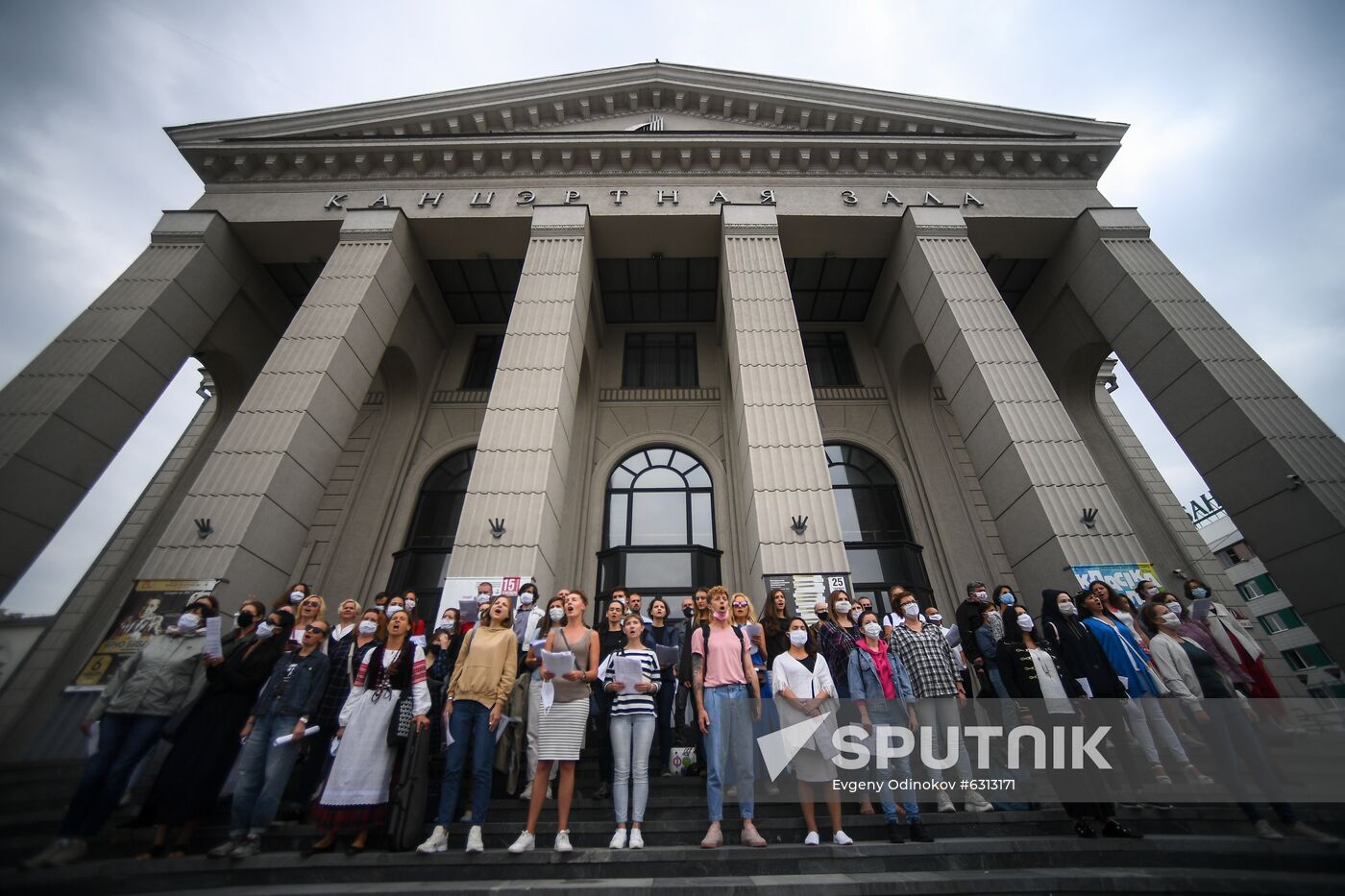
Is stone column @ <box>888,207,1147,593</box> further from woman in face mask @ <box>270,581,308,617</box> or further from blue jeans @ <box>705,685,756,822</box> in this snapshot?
woman in face mask @ <box>270,581,308,617</box>

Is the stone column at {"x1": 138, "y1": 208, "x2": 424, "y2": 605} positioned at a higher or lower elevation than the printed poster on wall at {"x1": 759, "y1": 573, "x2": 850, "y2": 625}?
higher

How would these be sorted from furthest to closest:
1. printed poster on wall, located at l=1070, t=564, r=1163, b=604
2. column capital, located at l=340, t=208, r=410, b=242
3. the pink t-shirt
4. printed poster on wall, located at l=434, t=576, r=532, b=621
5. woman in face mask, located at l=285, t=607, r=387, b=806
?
column capital, located at l=340, t=208, r=410, b=242
printed poster on wall, located at l=1070, t=564, r=1163, b=604
printed poster on wall, located at l=434, t=576, r=532, b=621
woman in face mask, located at l=285, t=607, r=387, b=806
the pink t-shirt

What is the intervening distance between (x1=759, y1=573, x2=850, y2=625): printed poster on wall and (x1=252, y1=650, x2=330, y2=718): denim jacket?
592 centimetres

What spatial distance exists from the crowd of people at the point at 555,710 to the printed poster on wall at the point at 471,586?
2121 millimetres

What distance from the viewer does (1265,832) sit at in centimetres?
465

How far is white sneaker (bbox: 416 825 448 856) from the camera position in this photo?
169 inches

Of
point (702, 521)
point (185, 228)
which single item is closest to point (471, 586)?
point (702, 521)

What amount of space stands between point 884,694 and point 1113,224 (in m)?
14.5

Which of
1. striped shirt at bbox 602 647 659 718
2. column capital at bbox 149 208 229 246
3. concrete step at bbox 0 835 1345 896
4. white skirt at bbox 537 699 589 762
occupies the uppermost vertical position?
column capital at bbox 149 208 229 246

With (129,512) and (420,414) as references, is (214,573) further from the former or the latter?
(129,512)

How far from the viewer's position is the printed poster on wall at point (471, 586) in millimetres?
8422

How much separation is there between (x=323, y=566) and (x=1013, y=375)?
16.7 metres

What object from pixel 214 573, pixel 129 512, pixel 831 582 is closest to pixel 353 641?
pixel 214 573

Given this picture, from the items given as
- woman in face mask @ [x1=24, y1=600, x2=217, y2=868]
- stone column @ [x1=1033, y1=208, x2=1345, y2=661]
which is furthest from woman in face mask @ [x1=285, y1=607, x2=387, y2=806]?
stone column @ [x1=1033, y1=208, x2=1345, y2=661]
